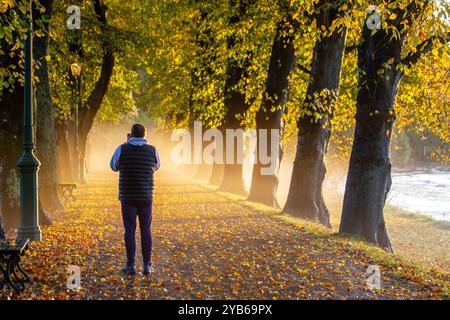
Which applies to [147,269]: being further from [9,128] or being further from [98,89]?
[98,89]

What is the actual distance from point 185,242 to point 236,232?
1708 millimetres

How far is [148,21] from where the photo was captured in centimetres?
2455

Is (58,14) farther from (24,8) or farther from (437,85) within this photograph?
(437,85)

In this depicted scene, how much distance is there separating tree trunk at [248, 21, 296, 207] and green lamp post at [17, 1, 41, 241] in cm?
781

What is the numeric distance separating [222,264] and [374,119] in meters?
5.08

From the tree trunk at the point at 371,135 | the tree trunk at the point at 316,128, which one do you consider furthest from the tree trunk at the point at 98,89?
the tree trunk at the point at 371,135

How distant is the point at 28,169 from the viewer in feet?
29.9

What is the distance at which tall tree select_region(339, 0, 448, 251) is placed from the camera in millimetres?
10641

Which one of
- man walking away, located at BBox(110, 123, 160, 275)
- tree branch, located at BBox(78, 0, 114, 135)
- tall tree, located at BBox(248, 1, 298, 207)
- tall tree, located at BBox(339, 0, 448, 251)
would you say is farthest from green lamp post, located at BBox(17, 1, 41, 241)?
tree branch, located at BBox(78, 0, 114, 135)

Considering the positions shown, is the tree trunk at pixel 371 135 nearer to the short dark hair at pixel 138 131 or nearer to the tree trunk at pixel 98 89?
the short dark hair at pixel 138 131

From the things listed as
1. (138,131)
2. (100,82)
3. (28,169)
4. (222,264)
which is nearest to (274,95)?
(222,264)

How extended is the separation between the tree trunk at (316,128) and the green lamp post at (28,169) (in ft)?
24.4

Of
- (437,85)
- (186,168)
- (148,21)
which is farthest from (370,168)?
(186,168)

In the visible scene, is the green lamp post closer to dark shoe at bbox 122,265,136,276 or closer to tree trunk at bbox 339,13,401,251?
dark shoe at bbox 122,265,136,276
